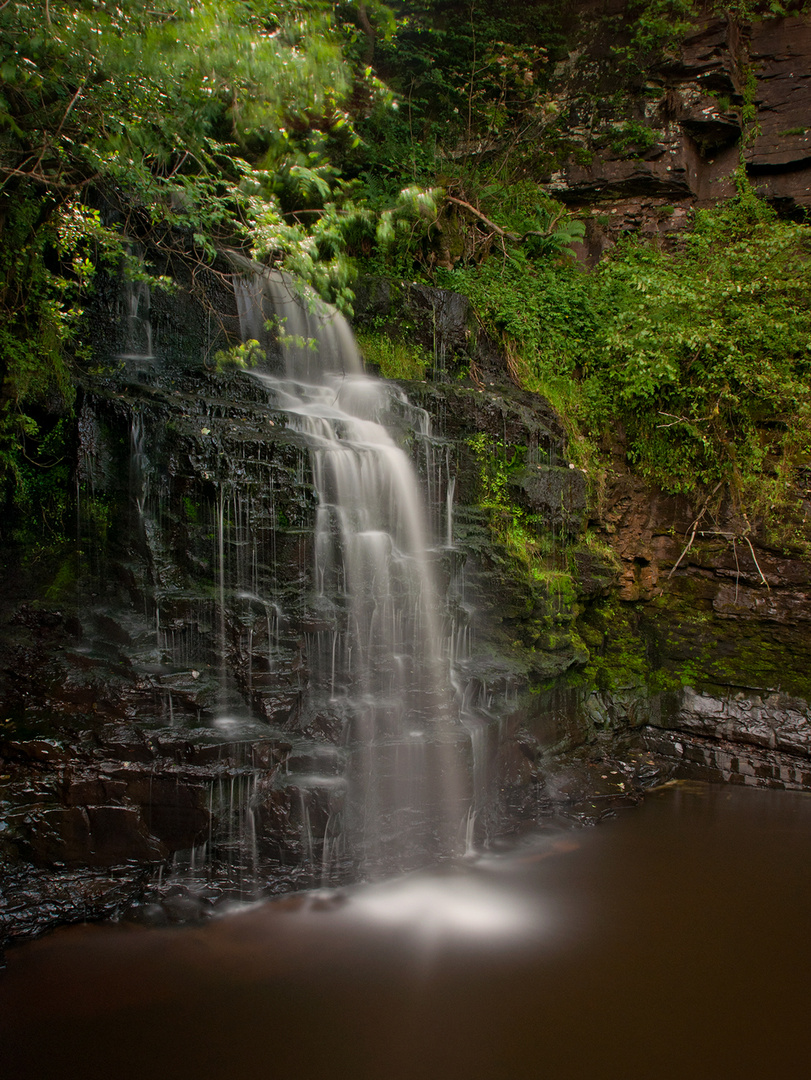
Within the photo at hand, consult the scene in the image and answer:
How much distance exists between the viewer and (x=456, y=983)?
4.32m

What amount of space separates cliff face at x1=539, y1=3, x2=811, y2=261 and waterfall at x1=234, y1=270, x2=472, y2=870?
286 inches

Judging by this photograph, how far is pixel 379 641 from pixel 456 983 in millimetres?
3051

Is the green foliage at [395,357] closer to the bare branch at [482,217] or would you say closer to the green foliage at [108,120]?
the green foliage at [108,120]

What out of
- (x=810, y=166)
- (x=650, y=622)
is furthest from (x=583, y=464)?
(x=810, y=166)

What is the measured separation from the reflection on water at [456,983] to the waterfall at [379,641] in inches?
24.0

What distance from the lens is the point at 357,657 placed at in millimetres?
6438

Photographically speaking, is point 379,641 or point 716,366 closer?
point 379,641

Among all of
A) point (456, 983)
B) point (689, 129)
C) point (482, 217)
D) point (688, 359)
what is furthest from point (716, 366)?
point (456, 983)

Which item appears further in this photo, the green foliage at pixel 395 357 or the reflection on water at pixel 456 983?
the green foliage at pixel 395 357

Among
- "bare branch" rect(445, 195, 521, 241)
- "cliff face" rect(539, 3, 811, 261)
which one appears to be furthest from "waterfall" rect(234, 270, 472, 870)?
"cliff face" rect(539, 3, 811, 261)

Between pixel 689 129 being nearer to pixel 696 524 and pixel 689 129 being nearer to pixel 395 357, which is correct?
pixel 395 357

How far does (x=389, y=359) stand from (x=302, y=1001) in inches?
303

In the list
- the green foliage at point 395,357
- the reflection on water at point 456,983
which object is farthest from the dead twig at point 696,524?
the green foliage at point 395,357

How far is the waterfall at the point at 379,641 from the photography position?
588cm
